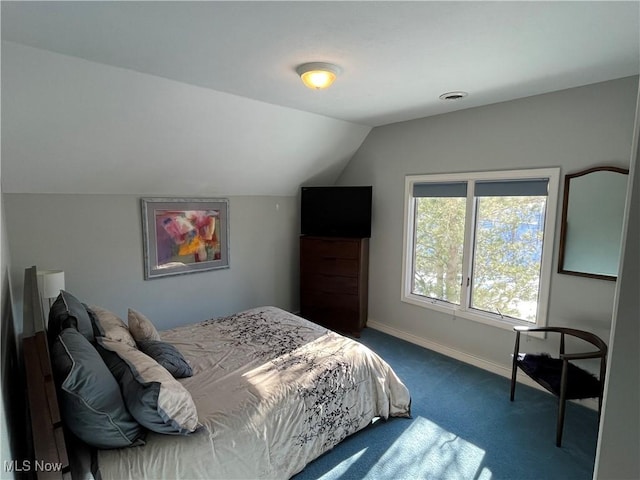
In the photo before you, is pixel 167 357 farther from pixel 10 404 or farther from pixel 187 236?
pixel 187 236

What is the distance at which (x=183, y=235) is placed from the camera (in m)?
3.68

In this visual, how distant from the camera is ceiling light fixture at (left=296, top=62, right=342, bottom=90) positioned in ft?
7.03

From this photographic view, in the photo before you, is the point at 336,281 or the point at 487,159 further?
the point at 336,281

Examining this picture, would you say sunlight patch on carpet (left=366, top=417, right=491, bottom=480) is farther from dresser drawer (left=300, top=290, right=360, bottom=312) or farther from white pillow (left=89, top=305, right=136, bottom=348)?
dresser drawer (left=300, top=290, right=360, bottom=312)

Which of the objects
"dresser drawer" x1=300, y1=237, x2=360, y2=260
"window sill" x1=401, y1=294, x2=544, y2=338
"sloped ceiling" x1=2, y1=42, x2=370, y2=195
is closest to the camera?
"sloped ceiling" x1=2, y1=42, x2=370, y2=195

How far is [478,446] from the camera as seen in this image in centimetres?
229

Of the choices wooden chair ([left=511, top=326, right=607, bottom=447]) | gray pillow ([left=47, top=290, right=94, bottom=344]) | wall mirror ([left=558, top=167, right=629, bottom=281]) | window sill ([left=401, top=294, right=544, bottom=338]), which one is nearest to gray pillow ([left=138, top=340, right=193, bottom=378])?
gray pillow ([left=47, top=290, right=94, bottom=344])

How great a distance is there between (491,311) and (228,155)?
9.93 feet

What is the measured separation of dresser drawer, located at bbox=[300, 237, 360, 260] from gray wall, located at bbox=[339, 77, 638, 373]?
34cm

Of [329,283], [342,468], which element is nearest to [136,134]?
[329,283]

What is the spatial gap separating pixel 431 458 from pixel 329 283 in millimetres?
2302

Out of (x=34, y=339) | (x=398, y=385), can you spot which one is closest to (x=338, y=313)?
(x=398, y=385)

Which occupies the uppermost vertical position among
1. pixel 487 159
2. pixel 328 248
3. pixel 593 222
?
pixel 487 159

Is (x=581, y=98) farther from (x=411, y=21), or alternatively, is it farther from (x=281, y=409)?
(x=281, y=409)
